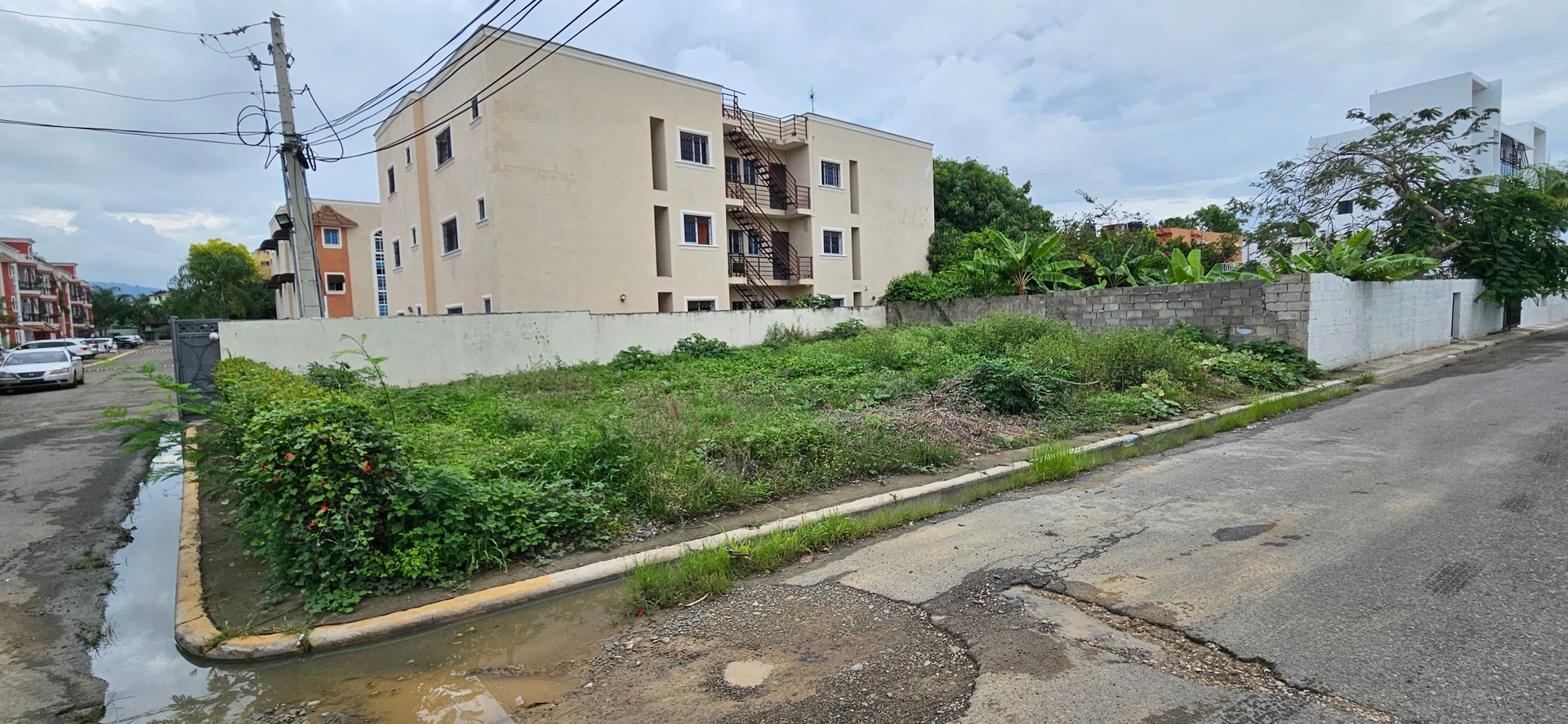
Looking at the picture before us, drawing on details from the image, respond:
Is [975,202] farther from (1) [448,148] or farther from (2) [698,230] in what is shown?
(1) [448,148]

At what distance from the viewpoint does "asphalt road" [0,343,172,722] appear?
3.80 metres

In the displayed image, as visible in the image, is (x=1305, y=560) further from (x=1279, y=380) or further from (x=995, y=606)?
(x=1279, y=380)

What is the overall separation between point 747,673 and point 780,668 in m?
0.16

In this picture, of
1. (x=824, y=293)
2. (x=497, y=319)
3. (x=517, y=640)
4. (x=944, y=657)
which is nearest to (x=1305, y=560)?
(x=944, y=657)

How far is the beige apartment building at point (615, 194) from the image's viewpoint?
2119cm

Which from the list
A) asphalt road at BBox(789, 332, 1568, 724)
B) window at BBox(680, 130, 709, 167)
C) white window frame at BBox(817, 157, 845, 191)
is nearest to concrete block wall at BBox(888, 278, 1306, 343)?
asphalt road at BBox(789, 332, 1568, 724)

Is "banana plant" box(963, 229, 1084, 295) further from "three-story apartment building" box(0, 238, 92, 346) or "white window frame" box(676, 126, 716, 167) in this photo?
"three-story apartment building" box(0, 238, 92, 346)

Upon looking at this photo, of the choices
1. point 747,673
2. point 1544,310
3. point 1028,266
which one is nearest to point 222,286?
point 1028,266

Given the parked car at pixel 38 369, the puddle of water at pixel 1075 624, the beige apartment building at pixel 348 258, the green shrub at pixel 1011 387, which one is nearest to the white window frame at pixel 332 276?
the beige apartment building at pixel 348 258

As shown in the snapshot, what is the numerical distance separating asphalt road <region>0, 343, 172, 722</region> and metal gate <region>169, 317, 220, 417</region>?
1448 mm

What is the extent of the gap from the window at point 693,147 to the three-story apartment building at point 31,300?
165 ft

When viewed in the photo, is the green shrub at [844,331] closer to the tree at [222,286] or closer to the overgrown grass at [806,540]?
the overgrown grass at [806,540]

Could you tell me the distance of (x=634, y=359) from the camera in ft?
61.5

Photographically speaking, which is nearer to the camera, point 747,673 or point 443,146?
point 747,673
